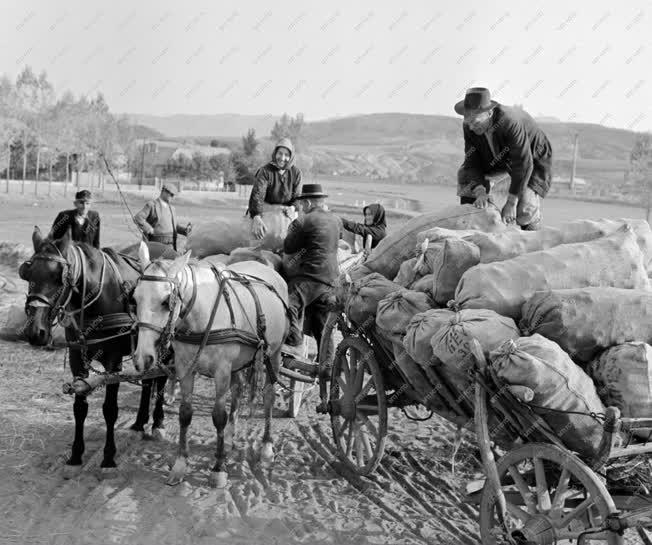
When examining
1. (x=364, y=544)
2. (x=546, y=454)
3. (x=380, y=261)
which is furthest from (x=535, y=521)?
(x=380, y=261)

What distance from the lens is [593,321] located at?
13.1 feet

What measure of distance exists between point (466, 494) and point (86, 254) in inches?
141

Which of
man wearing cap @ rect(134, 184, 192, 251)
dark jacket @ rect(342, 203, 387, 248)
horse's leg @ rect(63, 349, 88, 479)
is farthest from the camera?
man wearing cap @ rect(134, 184, 192, 251)

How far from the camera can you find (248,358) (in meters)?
6.23

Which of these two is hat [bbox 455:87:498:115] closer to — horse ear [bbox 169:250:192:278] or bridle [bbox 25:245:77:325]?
horse ear [bbox 169:250:192:278]

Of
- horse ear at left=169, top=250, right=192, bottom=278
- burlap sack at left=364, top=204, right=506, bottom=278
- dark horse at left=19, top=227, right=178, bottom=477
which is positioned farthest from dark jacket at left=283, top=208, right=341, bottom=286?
horse ear at left=169, top=250, right=192, bottom=278

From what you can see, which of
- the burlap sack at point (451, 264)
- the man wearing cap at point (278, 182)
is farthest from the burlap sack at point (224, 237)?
the burlap sack at point (451, 264)

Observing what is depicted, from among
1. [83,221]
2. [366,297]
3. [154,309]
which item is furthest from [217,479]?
[83,221]

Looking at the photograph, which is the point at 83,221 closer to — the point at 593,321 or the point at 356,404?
the point at 356,404

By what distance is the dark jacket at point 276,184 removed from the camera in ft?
27.6

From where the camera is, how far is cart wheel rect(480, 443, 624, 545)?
11.6 feet

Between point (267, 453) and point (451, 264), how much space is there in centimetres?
272

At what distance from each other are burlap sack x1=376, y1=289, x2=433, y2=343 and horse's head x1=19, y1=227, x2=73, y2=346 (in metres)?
2.52

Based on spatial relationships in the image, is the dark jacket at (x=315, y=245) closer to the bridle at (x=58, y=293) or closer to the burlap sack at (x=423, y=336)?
the bridle at (x=58, y=293)
